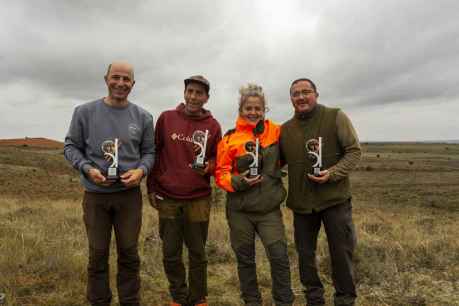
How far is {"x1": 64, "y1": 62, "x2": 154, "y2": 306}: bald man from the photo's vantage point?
3.55 meters

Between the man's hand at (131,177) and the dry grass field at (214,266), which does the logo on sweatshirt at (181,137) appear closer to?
the man's hand at (131,177)

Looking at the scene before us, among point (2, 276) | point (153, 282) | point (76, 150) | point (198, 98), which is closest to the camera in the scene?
point (76, 150)

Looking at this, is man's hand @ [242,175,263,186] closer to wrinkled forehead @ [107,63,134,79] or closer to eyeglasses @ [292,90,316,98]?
eyeglasses @ [292,90,316,98]

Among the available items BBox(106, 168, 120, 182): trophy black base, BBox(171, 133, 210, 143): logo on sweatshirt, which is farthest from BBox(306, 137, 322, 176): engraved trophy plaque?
BBox(106, 168, 120, 182): trophy black base

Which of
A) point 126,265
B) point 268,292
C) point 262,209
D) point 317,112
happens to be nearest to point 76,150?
point 126,265

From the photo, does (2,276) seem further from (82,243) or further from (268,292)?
(268,292)

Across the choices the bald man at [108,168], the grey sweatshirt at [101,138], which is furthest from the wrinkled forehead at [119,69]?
the grey sweatshirt at [101,138]

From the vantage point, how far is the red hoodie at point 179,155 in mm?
3822

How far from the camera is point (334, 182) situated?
3730 mm

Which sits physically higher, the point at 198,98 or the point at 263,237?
the point at 198,98

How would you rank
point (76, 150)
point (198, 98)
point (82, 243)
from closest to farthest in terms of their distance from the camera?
point (76, 150) → point (198, 98) → point (82, 243)

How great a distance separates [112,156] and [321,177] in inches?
80.3

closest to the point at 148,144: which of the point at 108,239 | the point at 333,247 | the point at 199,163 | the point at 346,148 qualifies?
the point at 199,163

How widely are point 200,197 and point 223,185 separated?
32cm
